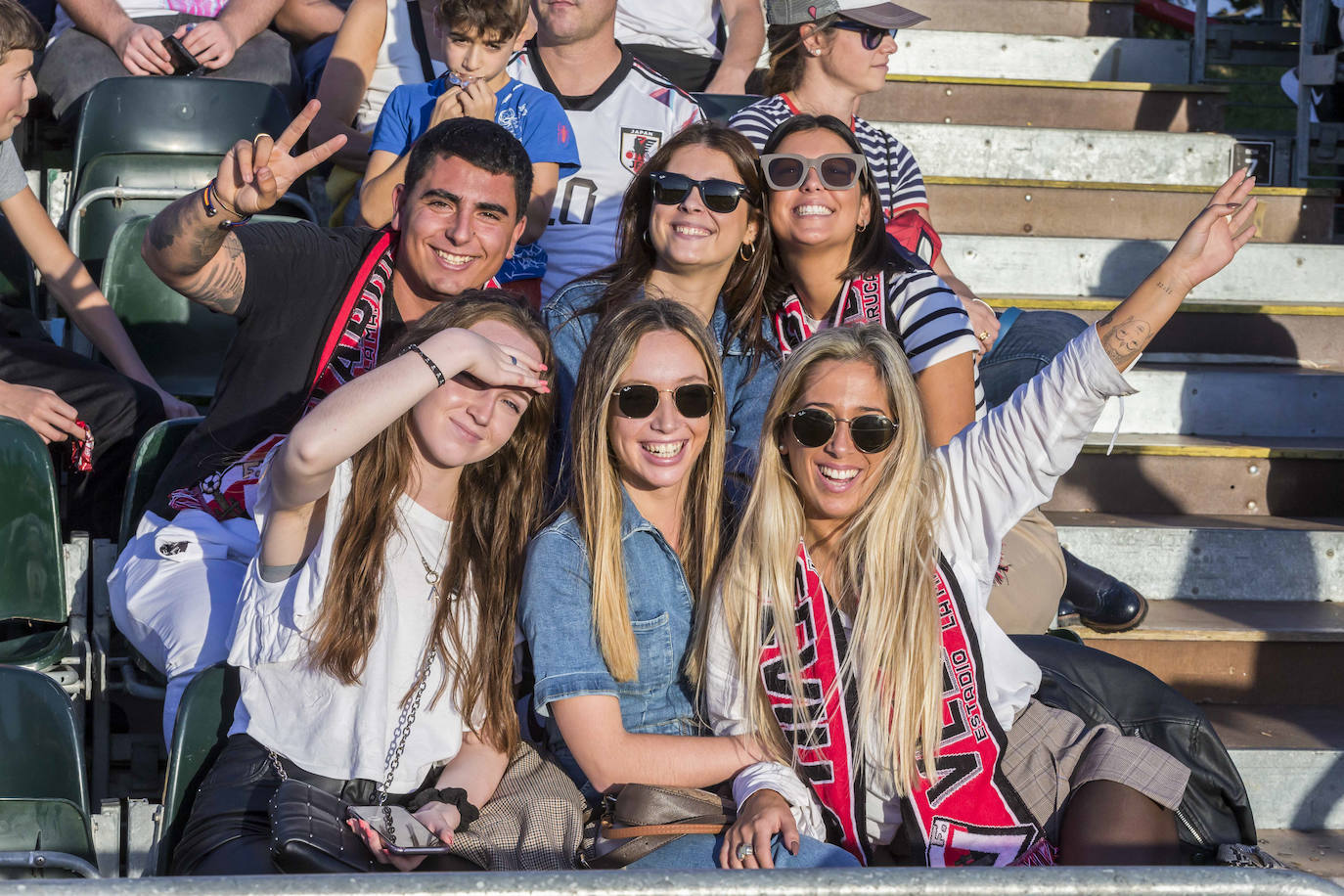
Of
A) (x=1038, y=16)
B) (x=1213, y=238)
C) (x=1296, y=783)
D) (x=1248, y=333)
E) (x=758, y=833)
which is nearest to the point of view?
(x=758, y=833)

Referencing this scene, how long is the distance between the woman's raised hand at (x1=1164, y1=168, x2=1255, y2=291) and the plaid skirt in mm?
760

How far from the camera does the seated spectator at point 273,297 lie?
2.37m

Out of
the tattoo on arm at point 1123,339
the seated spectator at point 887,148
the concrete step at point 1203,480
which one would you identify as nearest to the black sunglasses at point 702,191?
the seated spectator at point 887,148

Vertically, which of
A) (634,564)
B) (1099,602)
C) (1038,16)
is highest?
(1038,16)

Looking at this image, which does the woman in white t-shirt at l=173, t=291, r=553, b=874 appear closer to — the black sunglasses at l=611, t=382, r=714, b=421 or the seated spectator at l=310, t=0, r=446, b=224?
the black sunglasses at l=611, t=382, r=714, b=421

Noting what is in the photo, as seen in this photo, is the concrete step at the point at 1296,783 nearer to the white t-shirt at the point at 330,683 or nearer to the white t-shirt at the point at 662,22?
the white t-shirt at the point at 330,683

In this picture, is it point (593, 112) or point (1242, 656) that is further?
point (593, 112)

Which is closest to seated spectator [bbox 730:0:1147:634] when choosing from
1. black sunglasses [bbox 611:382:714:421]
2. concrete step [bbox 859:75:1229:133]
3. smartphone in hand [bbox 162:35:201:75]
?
black sunglasses [bbox 611:382:714:421]

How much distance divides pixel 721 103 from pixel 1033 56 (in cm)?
165

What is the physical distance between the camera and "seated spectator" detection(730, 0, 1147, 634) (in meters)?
3.15

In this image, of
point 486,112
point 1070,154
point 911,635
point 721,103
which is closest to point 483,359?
point 911,635

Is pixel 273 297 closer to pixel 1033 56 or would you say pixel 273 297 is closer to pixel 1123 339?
pixel 1123 339

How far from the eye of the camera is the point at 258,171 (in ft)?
7.55

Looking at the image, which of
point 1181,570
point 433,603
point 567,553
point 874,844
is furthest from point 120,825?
point 1181,570
